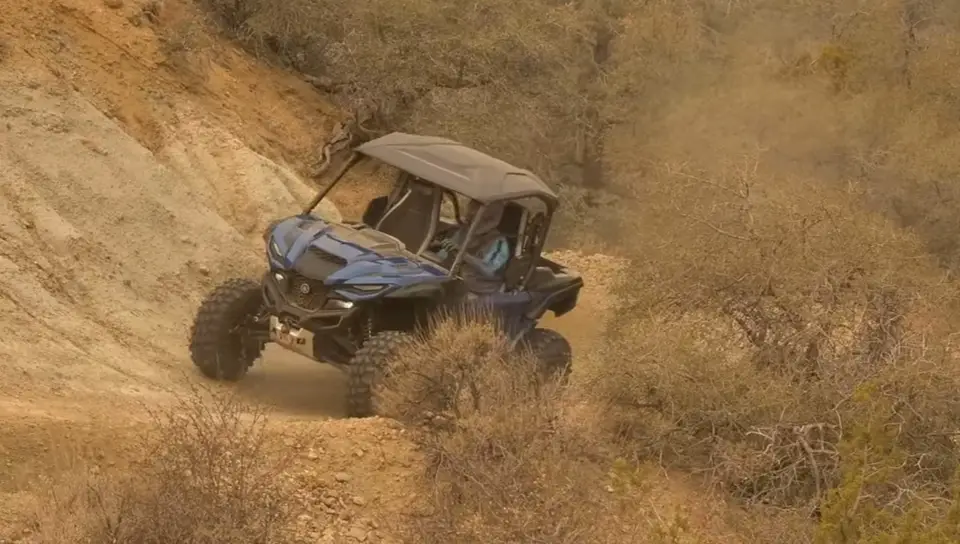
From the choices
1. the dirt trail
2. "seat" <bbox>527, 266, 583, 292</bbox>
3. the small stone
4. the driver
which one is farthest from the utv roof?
the small stone

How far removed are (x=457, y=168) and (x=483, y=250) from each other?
698mm

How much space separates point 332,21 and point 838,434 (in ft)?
35.8

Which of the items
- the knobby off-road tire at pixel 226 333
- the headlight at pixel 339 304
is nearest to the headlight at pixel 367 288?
the headlight at pixel 339 304

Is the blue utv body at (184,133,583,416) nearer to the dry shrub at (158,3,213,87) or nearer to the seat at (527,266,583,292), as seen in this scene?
the seat at (527,266,583,292)

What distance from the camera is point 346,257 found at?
8.82 m

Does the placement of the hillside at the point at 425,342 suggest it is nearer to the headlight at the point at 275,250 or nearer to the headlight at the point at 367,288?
the headlight at the point at 367,288

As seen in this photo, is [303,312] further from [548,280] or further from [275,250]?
[548,280]

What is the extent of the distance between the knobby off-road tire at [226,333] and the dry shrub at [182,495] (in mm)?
2706

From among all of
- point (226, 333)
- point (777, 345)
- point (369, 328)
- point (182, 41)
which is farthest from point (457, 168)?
point (182, 41)

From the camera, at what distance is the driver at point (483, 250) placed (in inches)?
370

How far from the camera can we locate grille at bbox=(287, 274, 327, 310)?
880cm

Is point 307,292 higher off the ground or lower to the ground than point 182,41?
lower

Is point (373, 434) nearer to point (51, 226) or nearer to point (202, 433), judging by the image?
point (202, 433)

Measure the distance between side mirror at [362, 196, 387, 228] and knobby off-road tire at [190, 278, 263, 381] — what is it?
1.18m
